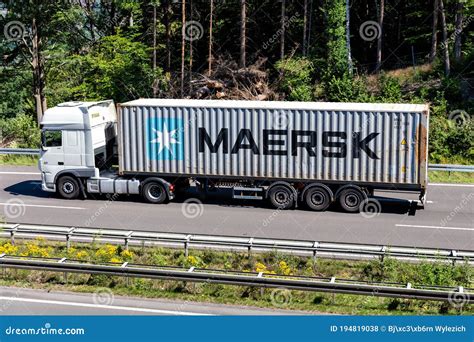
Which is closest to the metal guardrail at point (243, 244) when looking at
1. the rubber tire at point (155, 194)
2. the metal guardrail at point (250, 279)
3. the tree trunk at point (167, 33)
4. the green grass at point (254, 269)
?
the green grass at point (254, 269)

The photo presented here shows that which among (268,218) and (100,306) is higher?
(268,218)

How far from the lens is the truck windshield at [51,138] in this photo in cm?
2326

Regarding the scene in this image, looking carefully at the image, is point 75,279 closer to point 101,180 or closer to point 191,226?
Result: point 191,226

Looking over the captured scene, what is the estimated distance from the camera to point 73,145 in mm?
23109

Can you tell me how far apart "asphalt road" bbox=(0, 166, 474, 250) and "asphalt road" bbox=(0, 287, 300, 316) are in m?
5.41

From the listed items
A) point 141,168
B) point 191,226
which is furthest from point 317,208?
point 141,168

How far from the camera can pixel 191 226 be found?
19953 millimetres

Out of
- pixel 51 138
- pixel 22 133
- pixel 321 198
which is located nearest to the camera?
pixel 321 198

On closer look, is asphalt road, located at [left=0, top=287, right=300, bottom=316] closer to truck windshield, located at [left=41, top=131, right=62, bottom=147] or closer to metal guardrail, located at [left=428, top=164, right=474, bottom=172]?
truck windshield, located at [left=41, top=131, right=62, bottom=147]

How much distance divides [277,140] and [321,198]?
2236 millimetres

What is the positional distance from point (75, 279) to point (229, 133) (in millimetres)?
8093

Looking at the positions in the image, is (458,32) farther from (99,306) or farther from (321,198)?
(99,306)

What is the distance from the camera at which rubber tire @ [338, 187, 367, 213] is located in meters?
21.1

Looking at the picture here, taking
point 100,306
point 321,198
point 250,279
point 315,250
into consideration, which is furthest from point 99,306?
point 321,198
